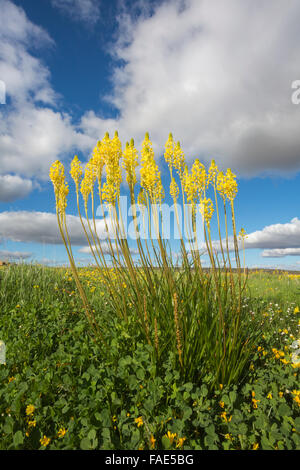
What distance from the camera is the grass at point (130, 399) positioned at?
7.63 feet

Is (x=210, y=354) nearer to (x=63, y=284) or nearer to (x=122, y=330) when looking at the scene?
(x=122, y=330)

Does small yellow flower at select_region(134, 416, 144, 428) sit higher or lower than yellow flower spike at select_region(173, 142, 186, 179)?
lower

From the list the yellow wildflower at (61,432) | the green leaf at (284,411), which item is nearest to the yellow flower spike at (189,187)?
the green leaf at (284,411)

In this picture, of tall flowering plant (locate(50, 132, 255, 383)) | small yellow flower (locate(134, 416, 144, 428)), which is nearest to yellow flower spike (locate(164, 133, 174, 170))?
tall flowering plant (locate(50, 132, 255, 383))

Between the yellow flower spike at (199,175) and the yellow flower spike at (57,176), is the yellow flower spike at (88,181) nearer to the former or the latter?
the yellow flower spike at (57,176)

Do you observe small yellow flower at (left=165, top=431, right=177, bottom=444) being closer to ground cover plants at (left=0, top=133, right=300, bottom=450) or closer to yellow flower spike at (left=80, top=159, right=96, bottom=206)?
ground cover plants at (left=0, top=133, right=300, bottom=450)

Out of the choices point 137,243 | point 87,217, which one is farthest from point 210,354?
point 87,217

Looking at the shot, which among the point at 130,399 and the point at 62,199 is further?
the point at 62,199

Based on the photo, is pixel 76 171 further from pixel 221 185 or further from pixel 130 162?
pixel 221 185

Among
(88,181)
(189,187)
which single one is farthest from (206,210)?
(88,181)

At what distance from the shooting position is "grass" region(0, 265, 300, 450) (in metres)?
2.32

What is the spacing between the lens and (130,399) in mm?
2840

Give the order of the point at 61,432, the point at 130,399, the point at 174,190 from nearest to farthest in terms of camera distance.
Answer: the point at 61,432 < the point at 130,399 < the point at 174,190
